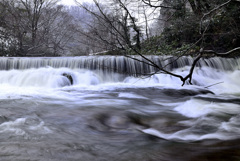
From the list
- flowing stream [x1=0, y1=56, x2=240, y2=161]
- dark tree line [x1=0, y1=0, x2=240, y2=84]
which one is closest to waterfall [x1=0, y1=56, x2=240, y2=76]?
dark tree line [x1=0, y1=0, x2=240, y2=84]

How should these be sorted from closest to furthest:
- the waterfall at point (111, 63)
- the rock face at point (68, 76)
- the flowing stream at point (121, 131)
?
the flowing stream at point (121, 131) < the rock face at point (68, 76) < the waterfall at point (111, 63)

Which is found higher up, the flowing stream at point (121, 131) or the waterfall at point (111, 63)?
the waterfall at point (111, 63)

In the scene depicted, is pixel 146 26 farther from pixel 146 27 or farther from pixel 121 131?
pixel 121 131

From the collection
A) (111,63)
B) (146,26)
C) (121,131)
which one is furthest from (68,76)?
(146,26)

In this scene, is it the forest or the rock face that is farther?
the forest

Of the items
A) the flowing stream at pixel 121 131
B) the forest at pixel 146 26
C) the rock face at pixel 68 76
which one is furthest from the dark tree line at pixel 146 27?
the flowing stream at pixel 121 131

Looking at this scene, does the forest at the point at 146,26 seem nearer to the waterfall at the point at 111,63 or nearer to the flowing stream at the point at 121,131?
the waterfall at the point at 111,63

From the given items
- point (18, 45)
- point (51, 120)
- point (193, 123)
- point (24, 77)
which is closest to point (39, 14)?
point (18, 45)

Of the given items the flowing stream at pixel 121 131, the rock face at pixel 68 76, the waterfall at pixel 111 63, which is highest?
the waterfall at pixel 111 63

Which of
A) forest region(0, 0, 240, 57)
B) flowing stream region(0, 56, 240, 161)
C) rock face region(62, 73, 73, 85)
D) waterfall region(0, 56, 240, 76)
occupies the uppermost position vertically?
forest region(0, 0, 240, 57)

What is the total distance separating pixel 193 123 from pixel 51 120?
92.0 inches

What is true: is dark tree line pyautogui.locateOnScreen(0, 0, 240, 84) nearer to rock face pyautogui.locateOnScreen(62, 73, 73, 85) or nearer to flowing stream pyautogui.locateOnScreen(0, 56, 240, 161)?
rock face pyautogui.locateOnScreen(62, 73, 73, 85)

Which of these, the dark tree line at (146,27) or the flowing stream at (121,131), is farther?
the dark tree line at (146,27)

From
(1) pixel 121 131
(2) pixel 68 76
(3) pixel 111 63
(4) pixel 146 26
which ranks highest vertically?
(4) pixel 146 26
